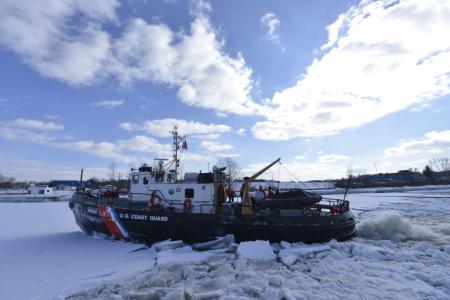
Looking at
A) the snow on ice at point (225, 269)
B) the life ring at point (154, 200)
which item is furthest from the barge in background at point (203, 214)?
the snow on ice at point (225, 269)

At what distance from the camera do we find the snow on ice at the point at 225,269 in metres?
6.46

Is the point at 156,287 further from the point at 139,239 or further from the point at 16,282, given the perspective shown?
the point at 139,239

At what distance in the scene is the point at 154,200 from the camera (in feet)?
42.1

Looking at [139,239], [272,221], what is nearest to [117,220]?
[139,239]

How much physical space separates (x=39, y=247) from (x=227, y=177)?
7651 mm

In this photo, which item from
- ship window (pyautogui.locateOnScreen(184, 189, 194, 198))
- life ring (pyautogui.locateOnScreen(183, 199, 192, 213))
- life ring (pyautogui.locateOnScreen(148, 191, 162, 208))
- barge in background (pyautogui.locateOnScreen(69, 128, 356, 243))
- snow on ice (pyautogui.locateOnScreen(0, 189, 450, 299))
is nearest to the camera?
snow on ice (pyautogui.locateOnScreen(0, 189, 450, 299))

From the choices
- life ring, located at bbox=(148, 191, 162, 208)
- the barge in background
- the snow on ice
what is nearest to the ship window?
the barge in background

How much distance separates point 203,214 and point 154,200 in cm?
246

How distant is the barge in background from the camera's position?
11.5 meters

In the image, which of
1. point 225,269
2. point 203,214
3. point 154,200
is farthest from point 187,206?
point 225,269

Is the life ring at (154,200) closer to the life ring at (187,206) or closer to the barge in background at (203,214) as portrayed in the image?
the barge in background at (203,214)

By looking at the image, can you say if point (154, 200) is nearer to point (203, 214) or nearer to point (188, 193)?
point (188, 193)

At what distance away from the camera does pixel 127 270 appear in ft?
26.8

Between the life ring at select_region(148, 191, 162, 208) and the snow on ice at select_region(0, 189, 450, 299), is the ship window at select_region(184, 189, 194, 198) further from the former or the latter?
the snow on ice at select_region(0, 189, 450, 299)
